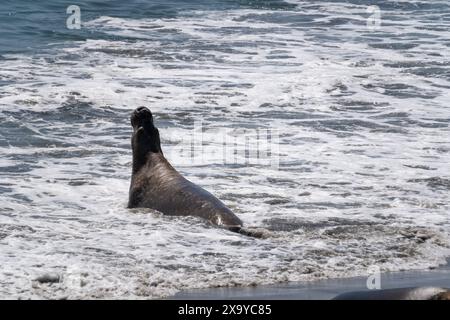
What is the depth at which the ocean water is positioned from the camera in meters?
7.89

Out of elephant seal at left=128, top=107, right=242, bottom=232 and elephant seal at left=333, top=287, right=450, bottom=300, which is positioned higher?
elephant seal at left=333, top=287, right=450, bottom=300

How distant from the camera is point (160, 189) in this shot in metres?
9.52

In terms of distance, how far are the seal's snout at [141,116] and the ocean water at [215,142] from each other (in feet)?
2.02

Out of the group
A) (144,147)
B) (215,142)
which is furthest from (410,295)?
(215,142)

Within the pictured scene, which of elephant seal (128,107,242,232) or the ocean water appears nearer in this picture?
the ocean water

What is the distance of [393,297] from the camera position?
5.53 m

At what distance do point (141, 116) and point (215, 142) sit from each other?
236 centimetres

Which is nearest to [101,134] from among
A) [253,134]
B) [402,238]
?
[253,134]

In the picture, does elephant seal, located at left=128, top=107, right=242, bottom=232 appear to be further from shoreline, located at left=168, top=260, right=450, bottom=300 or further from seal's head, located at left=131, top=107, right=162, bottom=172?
shoreline, located at left=168, top=260, right=450, bottom=300

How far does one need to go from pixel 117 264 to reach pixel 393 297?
8.56ft

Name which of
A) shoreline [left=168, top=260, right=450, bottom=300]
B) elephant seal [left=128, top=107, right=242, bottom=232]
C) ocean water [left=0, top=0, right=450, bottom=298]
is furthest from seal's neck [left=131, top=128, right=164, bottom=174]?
shoreline [left=168, top=260, right=450, bottom=300]

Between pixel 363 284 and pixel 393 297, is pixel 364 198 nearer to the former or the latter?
pixel 363 284
